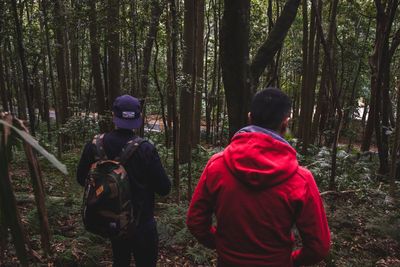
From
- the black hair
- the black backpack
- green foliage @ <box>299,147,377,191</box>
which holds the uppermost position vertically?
the black hair

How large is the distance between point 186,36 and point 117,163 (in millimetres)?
8484

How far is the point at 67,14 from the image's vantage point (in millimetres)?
8453

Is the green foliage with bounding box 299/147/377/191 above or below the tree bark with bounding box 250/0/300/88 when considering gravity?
below

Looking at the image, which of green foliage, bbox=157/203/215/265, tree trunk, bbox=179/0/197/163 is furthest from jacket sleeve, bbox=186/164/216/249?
tree trunk, bbox=179/0/197/163

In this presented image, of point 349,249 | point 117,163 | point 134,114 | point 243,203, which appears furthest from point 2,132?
point 349,249

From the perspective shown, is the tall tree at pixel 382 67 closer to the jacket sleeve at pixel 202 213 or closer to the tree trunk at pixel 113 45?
the tree trunk at pixel 113 45

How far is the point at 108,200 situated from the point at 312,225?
145 centimetres

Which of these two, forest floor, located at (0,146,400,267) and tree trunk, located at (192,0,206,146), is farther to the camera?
tree trunk, located at (192,0,206,146)

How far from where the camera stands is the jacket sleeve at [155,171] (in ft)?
9.59

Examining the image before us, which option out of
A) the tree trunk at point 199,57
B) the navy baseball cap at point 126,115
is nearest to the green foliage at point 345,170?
the tree trunk at point 199,57

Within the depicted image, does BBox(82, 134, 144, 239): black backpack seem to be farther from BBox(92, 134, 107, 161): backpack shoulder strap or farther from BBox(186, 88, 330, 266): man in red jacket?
BBox(186, 88, 330, 266): man in red jacket

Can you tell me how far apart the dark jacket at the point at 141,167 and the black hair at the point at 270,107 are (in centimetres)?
116

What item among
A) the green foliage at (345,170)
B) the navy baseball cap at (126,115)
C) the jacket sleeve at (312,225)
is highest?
the navy baseball cap at (126,115)

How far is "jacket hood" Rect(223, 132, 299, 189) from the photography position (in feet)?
6.14
